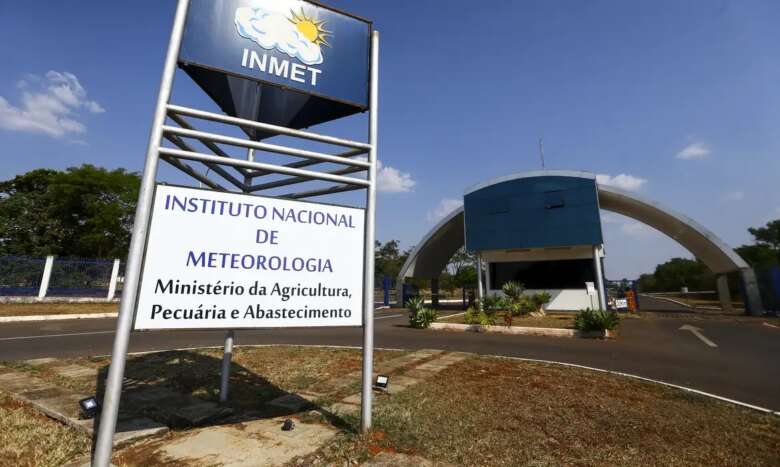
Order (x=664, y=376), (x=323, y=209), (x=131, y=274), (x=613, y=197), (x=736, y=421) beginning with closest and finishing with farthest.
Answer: (x=131, y=274)
(x=323, y=209)
(x=736, y=421)
(x=664, y=376)
(x=613, y=197)

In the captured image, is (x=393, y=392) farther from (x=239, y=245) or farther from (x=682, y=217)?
(x=682, y=217)

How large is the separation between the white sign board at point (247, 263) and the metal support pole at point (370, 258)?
0.28 feet

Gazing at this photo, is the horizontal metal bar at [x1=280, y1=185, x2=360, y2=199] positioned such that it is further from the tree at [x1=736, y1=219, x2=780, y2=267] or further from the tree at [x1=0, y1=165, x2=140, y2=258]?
the tree at [x1=736, y1=219, x2=780, y2=267]

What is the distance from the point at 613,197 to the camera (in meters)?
22.1

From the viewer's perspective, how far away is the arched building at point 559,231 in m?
19.9

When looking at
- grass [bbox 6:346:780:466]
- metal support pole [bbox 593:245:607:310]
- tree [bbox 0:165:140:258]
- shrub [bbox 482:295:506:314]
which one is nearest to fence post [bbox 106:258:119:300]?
tree [bbox 0:165:140:258]

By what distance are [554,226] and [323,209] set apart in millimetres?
19518

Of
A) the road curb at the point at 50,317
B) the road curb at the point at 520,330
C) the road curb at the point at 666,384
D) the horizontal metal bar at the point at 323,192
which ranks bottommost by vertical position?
the road curb at the point at 666,384

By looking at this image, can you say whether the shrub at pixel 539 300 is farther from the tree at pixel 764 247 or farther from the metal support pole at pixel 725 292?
the tree at pixel 764 247

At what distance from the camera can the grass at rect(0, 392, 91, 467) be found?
2.92 metres

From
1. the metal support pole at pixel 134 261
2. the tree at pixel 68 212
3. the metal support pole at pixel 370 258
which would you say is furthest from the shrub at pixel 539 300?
the tree at pixel 68 212

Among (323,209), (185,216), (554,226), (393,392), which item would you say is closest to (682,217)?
(554,226)

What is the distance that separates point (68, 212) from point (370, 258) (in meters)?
41.9

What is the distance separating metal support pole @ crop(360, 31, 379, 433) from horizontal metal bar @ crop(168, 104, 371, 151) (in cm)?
A: 29
